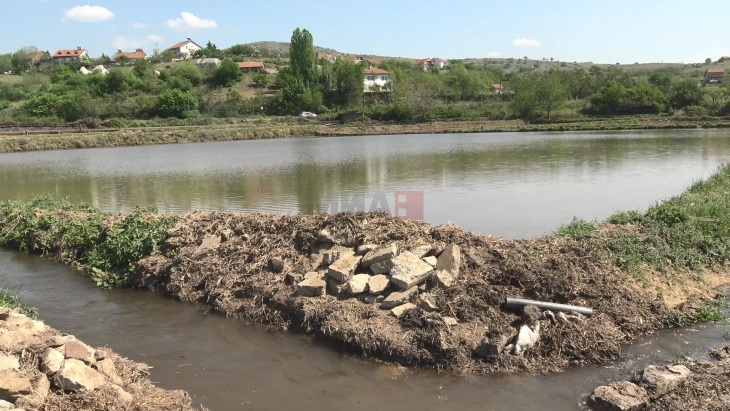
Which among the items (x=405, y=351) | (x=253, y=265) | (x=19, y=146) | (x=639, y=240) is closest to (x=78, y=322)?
(x=253, y=265)

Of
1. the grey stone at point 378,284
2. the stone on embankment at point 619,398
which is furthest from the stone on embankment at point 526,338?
the grey stone at point 378,284

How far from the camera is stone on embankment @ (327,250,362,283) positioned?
7.76 m

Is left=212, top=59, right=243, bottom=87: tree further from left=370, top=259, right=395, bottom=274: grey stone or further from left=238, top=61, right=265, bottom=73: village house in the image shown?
left=370, top=259, right=395, bottom=274: grey stone

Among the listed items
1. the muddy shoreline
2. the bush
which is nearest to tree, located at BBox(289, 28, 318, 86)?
the bush

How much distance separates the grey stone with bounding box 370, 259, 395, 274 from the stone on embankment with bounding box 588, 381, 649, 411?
3.24m

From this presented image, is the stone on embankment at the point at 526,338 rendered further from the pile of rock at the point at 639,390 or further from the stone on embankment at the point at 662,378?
the stone on embankment at the point at 662,378

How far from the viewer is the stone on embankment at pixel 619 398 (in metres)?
5.17

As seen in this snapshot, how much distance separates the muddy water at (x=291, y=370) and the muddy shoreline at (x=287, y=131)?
50282mm

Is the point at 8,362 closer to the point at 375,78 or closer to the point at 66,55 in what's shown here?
the point at 375,78

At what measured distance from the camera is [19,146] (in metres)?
48.2

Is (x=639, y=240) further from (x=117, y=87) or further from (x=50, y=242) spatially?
(x=117, y=87)

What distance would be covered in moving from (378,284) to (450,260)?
1.19 metres

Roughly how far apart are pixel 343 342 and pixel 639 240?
6.01m

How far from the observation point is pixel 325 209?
15.6 meters
